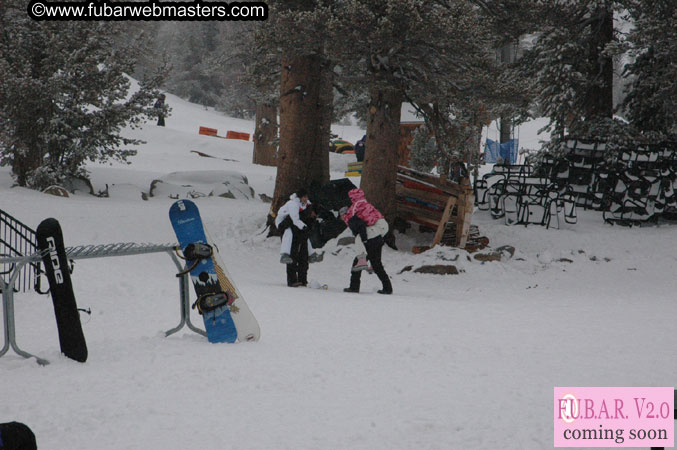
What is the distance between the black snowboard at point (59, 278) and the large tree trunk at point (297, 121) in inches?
403

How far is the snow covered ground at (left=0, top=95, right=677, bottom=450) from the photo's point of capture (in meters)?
4.44

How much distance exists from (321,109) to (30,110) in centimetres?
860

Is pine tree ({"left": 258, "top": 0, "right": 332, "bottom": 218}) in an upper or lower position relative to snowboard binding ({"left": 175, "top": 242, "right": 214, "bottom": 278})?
upper

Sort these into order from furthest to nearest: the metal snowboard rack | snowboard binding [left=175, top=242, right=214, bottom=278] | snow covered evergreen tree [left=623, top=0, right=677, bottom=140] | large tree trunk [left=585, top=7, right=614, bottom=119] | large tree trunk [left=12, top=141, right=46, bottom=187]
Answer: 1. large tree trunk [left=585, top=7, right=614, bottom=119]
2. large tree trunk [left=12, top=141, right=46, bottom=187]
3. snow covered evergreen tree [left=623, top=0, right=677, bottom=140]
4. snowboard binding [left=175, top=242, right=214, bottom=278]
5. the metal snowboard rack

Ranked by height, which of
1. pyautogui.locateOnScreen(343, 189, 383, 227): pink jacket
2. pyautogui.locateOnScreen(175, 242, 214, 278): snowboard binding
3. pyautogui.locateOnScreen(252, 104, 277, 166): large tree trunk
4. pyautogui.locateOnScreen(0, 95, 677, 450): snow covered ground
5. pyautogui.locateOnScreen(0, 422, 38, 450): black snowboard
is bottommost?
pyautogui.locateOnScreen(0, 95, 677, 450): snow covered ground

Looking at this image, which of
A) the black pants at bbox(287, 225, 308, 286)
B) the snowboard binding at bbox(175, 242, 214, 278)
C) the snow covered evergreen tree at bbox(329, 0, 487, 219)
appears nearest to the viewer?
the snowboard binding at bbox(175, 242, 214, 278)

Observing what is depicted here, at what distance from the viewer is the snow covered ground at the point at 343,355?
4.44 m

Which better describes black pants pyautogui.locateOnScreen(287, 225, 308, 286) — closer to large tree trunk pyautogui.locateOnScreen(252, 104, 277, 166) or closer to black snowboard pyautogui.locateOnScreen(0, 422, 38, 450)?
black snowboard pyautogui.locateOnScreen(0, 422, 38, 450)

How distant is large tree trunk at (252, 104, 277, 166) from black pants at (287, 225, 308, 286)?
21515mm

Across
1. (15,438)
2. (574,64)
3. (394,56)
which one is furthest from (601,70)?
(15,438)

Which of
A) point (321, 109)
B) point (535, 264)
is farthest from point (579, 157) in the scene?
point (321, 109)

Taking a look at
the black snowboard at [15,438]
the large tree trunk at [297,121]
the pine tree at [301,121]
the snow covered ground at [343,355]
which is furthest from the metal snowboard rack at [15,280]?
the pine tree at [301,121]

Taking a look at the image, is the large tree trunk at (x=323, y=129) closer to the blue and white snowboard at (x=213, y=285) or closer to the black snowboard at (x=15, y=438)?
the blue and white snowboard at (x=213, y=285)

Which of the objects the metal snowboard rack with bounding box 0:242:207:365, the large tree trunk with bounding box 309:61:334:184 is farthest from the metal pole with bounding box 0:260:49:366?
the large tree trunk with bounding box 309:61:334:184
